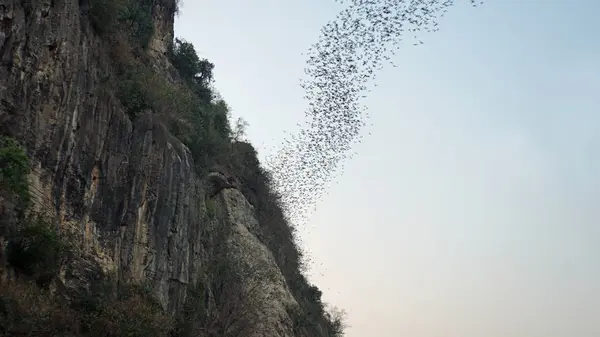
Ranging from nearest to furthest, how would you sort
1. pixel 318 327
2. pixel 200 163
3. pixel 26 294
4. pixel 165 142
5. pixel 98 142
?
pixel 26 294, pixel 98 142, pixel 165 142, pixel 200 163, pixel 318 327

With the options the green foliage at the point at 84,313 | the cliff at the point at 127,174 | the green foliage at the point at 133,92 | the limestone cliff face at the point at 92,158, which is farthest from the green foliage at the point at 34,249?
the green foliage at the point at 133,92

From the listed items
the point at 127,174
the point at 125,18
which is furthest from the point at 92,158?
the point at 125,18

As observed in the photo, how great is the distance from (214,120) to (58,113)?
19227 mm

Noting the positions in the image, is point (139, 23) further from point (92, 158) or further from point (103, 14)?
point (92, 158)

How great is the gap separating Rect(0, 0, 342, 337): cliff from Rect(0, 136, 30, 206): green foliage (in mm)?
91

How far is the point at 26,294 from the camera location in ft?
43.5

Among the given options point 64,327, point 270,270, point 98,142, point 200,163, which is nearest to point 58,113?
point 98,142

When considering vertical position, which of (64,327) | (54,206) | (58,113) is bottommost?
(64,327)

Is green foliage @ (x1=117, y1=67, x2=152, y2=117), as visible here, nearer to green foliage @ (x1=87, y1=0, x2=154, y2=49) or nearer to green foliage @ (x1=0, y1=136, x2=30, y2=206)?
green foliage @ (x1=87, y1=0, x2=154, y2=49)

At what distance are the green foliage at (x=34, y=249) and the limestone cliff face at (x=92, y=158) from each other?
0.99 m

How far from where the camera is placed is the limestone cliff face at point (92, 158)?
15.0m

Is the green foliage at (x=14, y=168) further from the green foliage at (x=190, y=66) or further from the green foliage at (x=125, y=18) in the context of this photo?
the green foliage at (x=190, y=66)

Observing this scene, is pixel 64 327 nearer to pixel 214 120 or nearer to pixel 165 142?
pixel 165 142

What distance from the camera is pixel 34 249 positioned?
13906 mm
